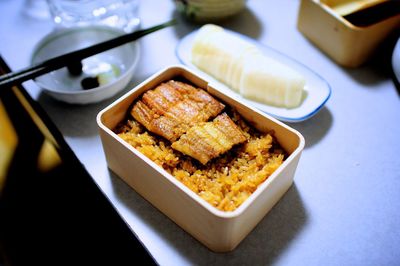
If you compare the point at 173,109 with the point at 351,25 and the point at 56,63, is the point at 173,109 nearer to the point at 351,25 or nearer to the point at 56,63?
the point at 56,63

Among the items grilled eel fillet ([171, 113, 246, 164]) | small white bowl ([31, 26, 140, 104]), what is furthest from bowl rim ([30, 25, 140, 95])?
grilled eel fillet ([171, 113, 246, 164])

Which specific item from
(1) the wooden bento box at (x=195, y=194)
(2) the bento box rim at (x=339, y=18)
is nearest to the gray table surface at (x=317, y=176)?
(1) the wooden bento box at (x=195, y=194)

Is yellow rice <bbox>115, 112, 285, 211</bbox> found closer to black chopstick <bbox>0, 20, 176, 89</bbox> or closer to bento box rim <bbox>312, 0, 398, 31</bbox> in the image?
black chopstick <bbox>0, 20, 176, 89</bbox>

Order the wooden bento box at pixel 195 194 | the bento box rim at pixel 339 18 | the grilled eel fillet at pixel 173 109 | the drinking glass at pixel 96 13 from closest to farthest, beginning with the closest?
the wooden bento box at pixel 195 194 < the grilled eel fillet at pixel 173 109 < the bento box rim at pixel 339 18 < the drinking glass at pixel 96 13

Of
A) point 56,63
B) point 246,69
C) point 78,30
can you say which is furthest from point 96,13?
point 246,69

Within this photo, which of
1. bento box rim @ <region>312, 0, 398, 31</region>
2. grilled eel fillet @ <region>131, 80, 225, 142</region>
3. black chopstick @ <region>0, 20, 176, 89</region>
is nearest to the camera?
grilled eel fillet @ <region>131, 80, 225, 142</region>

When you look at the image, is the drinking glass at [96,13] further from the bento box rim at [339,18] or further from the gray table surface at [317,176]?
the bento box rim at [339,18]
